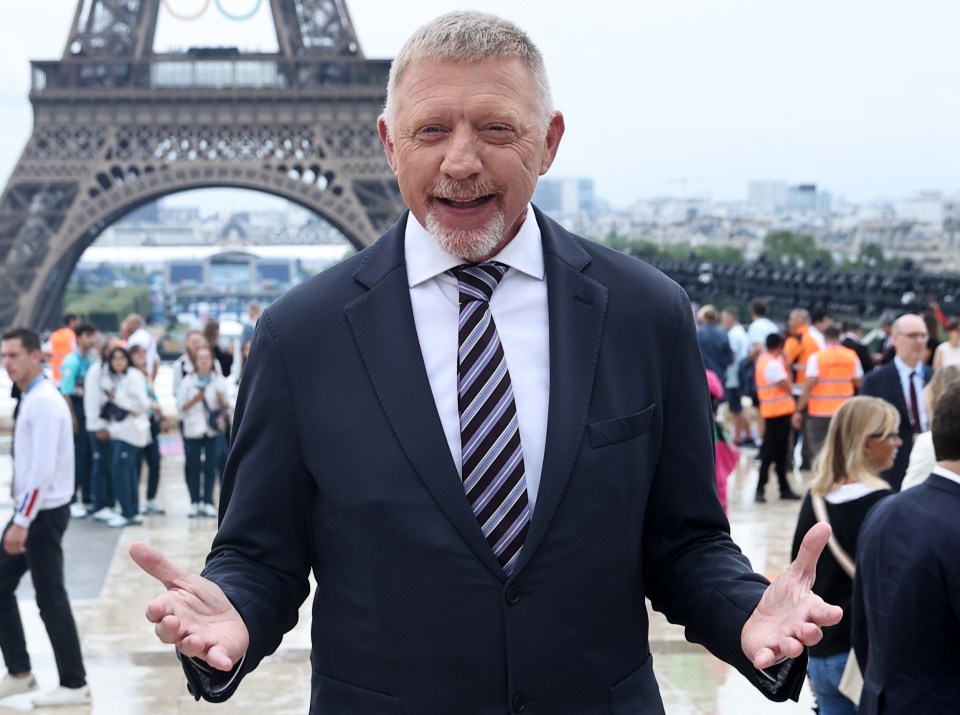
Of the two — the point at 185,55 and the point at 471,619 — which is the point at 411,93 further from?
the point at 185,55

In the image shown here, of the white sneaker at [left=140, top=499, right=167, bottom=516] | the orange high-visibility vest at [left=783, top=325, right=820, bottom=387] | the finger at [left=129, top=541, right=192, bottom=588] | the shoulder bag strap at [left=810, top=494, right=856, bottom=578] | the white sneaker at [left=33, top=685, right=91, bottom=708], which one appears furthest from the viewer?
the orange high-visibility vest at [left=783, top=325, right=820, bottom=387]

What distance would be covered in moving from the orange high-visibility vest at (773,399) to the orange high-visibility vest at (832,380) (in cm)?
27

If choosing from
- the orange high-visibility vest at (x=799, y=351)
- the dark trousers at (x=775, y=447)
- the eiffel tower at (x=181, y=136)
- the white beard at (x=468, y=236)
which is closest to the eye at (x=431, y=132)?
→ the white beard at (x=468, y=236)

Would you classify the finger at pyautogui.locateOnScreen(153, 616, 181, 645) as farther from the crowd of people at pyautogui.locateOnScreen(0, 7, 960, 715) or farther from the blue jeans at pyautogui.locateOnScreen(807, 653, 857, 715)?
the blue jeans at pyautogui.locateOnScreen(807, 653, 857, 715)

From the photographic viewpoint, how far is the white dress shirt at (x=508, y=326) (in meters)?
2.25

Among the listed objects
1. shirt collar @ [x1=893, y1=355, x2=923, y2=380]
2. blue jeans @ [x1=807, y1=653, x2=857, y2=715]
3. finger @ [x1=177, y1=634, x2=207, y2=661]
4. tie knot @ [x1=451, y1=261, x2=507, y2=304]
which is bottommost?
blue jeans @ [x1=807, y1=653, x2=857, y2=715]

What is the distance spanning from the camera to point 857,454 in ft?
15.6

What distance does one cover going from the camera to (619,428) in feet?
7.35

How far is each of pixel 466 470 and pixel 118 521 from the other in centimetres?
866

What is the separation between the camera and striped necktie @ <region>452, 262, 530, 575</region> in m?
2.21

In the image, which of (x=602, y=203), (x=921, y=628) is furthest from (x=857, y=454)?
(x=602, y=203)

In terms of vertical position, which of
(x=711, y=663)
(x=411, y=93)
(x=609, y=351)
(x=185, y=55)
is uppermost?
(x=185, y=55)

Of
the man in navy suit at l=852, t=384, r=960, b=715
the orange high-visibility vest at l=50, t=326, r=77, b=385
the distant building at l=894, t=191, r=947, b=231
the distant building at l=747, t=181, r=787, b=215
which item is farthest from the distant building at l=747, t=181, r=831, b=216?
the man in navy suit at l=852, t=384, r=960, b=715

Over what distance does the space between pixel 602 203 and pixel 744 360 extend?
442 feet
